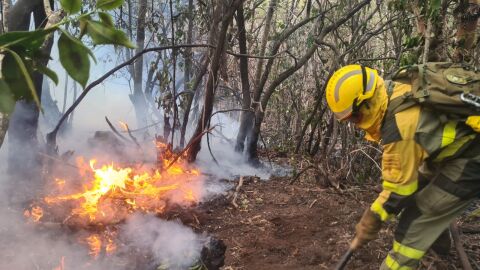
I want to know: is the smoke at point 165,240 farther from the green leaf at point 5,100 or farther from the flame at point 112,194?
the green leaf at point 5,100

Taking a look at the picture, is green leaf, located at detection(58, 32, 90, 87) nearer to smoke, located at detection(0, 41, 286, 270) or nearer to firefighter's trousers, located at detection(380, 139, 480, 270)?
firefighter's trousers, located at detection(380, 139, 480, 270)

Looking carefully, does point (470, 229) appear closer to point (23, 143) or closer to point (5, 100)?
point (5, 100)

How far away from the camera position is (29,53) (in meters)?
0.77

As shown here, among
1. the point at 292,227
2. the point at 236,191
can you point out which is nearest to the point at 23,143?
the point at 236,191

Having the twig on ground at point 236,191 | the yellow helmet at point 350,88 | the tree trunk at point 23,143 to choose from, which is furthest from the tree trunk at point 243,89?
the yellow helmet at point 350,88

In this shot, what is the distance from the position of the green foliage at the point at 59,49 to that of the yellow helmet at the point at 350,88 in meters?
2.34

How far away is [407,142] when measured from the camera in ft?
9.15

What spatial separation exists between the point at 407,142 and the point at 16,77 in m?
2.55

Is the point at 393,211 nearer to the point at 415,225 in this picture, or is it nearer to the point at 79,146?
the point at 415,225

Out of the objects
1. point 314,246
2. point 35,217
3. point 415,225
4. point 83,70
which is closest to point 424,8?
point 415,225

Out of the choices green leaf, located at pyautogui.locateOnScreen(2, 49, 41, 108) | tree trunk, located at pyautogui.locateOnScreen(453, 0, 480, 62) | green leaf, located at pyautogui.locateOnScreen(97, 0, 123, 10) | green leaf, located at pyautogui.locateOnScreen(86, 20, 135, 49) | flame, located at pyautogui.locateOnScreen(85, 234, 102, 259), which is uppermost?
tree trunk, located at pyautogui.locateOnScreen(453, 0, 480, 62)

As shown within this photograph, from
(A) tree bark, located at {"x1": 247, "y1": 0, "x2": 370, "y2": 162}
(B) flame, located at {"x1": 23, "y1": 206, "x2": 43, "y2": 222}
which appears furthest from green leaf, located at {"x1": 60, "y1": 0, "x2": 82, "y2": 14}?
(A) tree bark, located at {"x1": 247, "y1": 0, "x2": 370, "y2": 162}

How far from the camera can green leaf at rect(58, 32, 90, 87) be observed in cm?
73

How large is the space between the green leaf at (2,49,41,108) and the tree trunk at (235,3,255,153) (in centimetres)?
554
